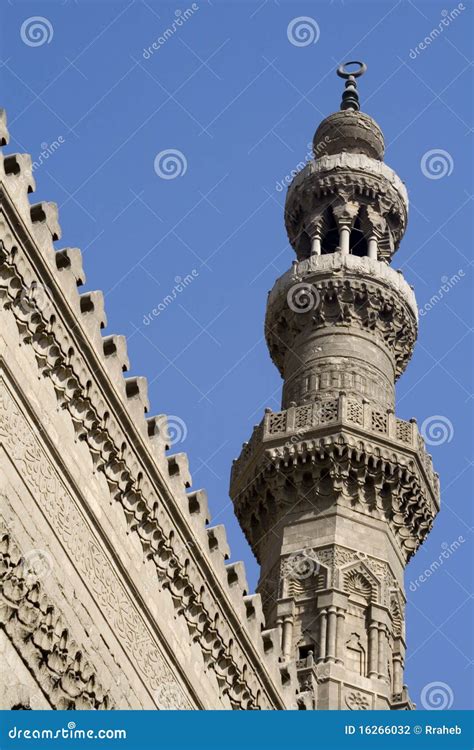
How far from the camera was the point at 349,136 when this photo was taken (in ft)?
84.6

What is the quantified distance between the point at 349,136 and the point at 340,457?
7.82m

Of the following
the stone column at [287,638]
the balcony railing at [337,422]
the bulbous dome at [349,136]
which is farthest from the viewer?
the bulbous dome at [349,136]

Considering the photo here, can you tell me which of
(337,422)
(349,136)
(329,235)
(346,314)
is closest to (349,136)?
(349,136)

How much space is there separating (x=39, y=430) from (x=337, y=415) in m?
9.41

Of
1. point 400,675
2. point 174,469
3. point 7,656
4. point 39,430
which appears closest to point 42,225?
point 39,430

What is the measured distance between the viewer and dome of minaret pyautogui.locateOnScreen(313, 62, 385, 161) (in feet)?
84.3

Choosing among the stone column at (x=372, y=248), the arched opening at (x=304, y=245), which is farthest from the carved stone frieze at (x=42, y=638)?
the arched opening at (x=304, y=245)

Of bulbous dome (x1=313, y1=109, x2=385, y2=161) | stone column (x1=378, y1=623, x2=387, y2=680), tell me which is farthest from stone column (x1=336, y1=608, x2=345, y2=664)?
bulbous dome (x1=313, y1=109, x2=385, y2=161)

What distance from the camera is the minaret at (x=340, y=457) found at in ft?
61.3

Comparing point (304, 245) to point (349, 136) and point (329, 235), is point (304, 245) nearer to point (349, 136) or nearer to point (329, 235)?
point (329, 235)

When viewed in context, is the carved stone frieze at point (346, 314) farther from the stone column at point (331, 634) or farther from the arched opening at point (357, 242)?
the stone column at point (331, 634)

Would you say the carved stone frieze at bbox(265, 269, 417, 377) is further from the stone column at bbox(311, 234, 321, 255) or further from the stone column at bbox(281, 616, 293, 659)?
the stone column at bbox(281, 616, 293, 659)

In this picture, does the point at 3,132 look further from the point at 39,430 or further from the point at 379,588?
the point at 379,588

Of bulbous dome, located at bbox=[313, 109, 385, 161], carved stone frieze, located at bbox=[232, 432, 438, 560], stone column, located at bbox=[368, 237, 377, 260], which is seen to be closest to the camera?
carved stone frieze, located at bbox=[232, 432, 438, 560]
